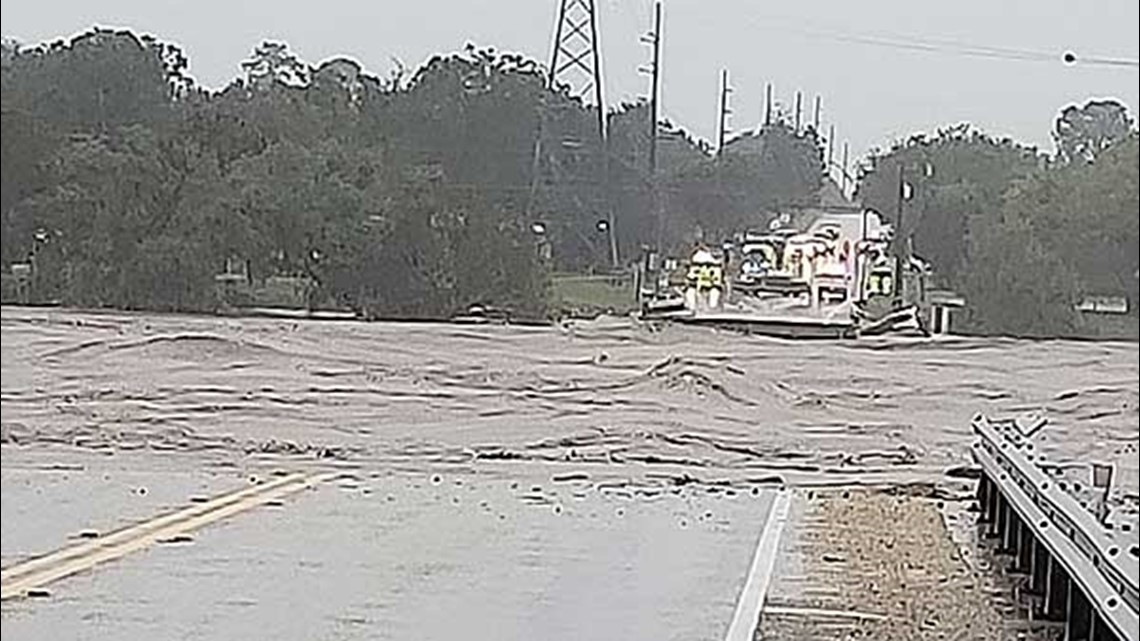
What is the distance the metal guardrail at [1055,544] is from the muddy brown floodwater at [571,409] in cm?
28

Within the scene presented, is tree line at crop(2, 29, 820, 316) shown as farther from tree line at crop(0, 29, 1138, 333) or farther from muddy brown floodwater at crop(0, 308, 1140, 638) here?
muddy brown floodwater at crop(0, 308, 1140, 638)

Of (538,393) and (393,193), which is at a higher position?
(393,193)

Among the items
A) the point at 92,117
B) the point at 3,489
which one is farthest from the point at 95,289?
the point at 3,489

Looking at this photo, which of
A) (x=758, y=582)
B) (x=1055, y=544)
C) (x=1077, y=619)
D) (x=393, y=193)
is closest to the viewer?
(x=1055, y=544)

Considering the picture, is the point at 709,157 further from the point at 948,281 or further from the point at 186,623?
the point at 186,623

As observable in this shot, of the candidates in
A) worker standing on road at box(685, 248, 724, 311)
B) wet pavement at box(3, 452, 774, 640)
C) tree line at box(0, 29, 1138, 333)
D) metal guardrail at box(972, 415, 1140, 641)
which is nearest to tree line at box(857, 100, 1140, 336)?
tree line at box(0, 29, 1138, 333)

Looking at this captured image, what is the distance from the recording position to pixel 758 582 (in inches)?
462

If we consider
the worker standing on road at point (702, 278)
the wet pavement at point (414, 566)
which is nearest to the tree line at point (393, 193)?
the worker standing on road at point (702, 278)

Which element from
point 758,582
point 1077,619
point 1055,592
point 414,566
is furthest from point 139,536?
point 1077,619

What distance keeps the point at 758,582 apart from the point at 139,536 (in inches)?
134

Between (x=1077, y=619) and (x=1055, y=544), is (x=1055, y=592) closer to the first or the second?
(x=1077, y=619)

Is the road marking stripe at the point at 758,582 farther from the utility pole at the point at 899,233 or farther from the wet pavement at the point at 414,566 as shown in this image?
the utility pole at the point at 899,233

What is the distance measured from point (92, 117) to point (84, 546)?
5149 mm

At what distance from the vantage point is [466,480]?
60.1 feet
